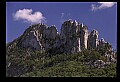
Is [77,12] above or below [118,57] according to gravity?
above

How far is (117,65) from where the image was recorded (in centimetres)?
146

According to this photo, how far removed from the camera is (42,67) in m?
4.20

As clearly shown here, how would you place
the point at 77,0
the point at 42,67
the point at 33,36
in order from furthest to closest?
the point at 33,36 → the point at 42,67 → the point at 77,0

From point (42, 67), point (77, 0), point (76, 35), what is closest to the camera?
point (77, 0)

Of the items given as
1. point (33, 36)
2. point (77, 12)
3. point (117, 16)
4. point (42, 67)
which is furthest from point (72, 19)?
point (117, 16)

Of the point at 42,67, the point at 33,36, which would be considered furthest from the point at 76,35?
the point at 42,67

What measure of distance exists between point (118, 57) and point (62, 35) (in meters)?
6.02

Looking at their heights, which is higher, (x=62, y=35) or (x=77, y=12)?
(x=77, y=12)

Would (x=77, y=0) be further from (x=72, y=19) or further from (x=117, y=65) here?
(x=72, y=19)

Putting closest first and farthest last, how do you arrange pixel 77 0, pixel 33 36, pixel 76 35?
pixel 77 0 → pixel 33 36 → pixel 76 35
